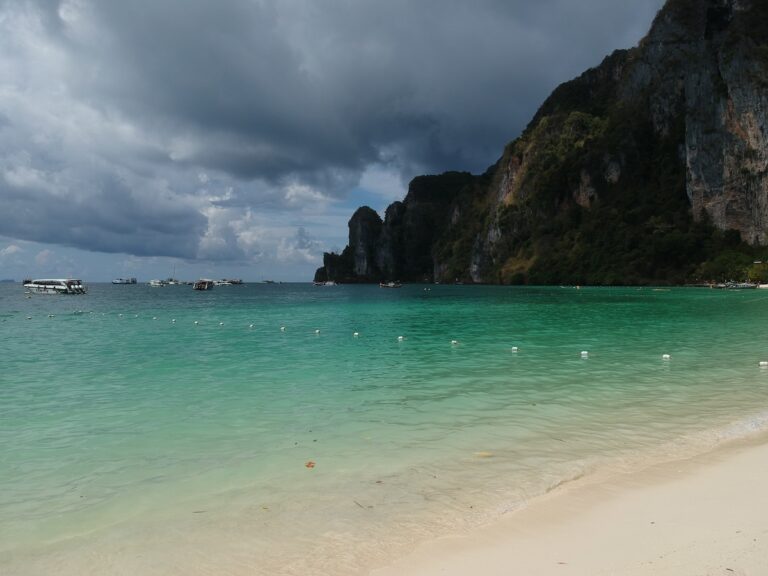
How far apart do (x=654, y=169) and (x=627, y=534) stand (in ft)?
560

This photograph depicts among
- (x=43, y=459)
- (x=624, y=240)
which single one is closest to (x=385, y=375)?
(x=43, y=459)

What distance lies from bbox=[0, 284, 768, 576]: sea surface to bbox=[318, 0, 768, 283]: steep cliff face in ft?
386

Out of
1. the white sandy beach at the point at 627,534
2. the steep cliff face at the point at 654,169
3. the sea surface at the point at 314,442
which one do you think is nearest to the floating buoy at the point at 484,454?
the sea surface at the point at 314,442

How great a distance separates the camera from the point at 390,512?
21.0ft

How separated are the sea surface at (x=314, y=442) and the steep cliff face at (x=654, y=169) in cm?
11766

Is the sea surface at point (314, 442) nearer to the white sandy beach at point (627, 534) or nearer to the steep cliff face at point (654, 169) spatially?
the white sandy beach at point (627, 534)

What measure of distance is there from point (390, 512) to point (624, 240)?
5942 inches

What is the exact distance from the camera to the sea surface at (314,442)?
19.1ft

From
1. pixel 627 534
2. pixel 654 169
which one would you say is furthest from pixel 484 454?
pixel 654 169

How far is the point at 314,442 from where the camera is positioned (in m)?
9.73

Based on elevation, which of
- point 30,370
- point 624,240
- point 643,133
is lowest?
point 30,370

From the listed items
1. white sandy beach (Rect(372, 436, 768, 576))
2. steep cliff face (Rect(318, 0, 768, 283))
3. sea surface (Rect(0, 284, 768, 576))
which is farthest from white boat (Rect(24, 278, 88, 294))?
white sandy beach (Rect(372, 436, 768, 576))

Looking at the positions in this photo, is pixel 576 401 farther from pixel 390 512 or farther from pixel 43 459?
pixel 43 459

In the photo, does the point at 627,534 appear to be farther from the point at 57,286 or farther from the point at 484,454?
the point at 57,286
